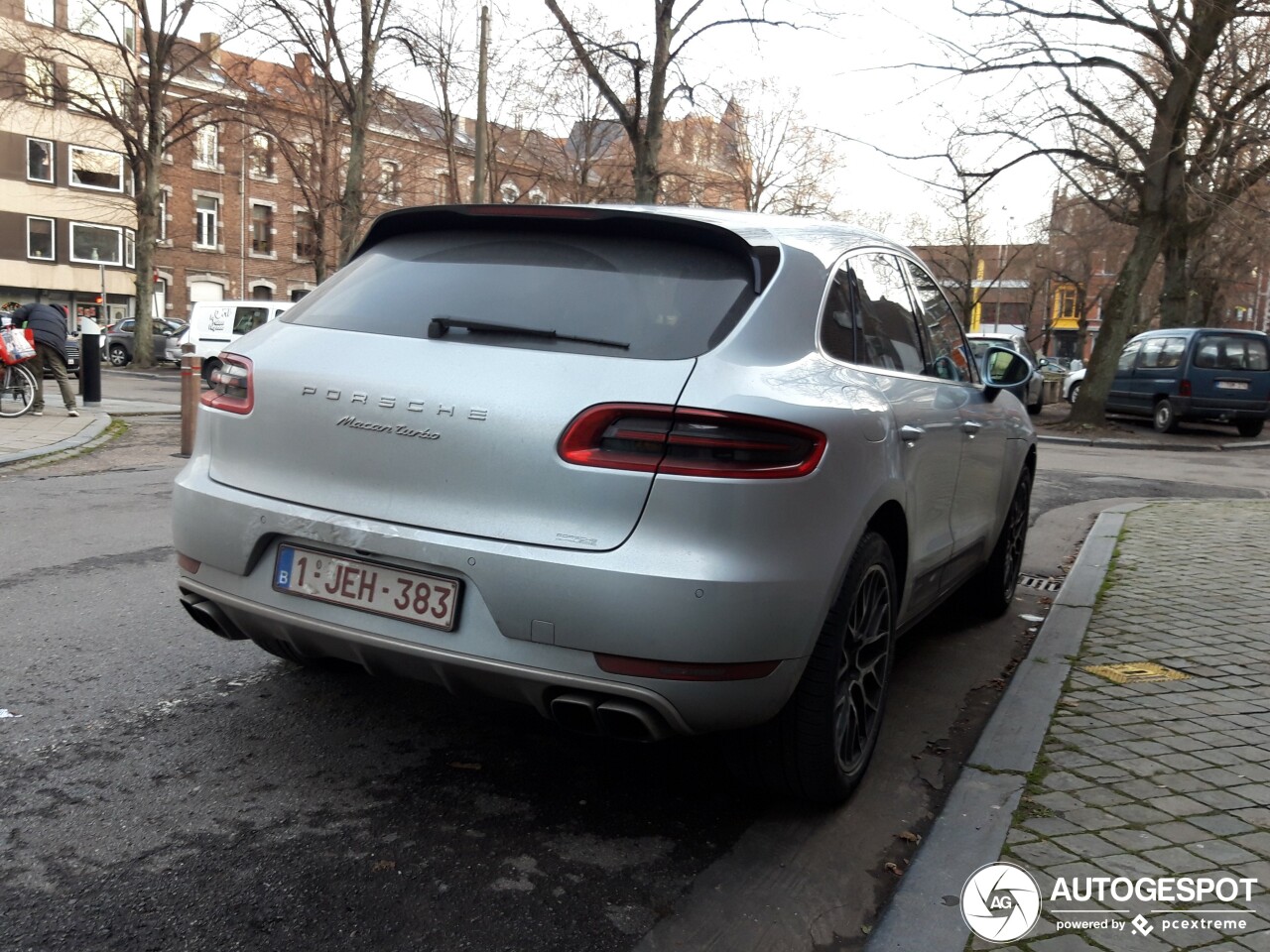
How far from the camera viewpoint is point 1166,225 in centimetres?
1903

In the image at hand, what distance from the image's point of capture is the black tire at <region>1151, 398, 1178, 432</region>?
795 inches

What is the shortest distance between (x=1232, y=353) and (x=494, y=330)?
1982cm

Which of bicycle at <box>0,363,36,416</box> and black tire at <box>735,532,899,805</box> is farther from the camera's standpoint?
bicycle at <box>0,363,36,416</box>

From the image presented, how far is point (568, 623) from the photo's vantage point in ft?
8.98

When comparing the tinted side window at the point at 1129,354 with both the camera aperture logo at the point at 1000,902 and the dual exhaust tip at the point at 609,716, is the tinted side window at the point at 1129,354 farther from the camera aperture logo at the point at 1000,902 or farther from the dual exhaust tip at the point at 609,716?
the dual exhaust tip at the point at 609,716

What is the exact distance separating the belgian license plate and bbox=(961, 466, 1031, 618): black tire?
3.57m

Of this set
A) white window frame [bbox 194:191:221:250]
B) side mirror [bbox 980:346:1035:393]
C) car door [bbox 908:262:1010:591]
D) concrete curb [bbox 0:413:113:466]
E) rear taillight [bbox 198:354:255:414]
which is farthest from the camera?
white window frame [bbox 194:191:221:250]

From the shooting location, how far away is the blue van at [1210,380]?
19531 millimetres

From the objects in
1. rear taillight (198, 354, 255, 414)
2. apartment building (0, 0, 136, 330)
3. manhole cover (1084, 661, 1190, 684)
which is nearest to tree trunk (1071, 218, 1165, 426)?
manhole cover (1084, 661, 1190, 684)

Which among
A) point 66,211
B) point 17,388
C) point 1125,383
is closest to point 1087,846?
point 17,388

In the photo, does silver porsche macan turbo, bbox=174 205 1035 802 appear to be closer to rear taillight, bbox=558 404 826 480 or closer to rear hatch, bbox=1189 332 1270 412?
rear taillight, bbox=558 404 826 480

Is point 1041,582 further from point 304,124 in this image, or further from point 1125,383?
point 304,124

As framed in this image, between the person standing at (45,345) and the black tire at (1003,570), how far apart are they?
1253 centimetres

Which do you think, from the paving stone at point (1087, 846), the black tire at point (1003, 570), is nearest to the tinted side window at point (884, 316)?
the paving stone at point (1087, 846)
